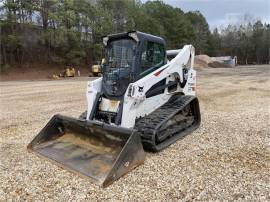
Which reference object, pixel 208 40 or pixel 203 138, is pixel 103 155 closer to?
pixel 203 138

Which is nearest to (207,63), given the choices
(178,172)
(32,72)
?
(32,72)

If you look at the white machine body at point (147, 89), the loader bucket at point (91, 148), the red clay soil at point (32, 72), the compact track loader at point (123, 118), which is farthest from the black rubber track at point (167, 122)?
the red clay soil at point (32, 72)

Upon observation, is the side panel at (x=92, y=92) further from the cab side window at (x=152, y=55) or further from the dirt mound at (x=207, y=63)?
the dirt mound at (x=207, y=63)

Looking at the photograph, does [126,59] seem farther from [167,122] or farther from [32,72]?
[32,72]

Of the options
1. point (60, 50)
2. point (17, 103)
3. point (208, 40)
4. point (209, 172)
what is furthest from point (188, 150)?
point (208, 40)

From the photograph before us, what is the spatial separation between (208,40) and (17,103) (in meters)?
59.8

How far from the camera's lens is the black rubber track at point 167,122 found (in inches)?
195

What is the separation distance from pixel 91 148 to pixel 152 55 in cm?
220

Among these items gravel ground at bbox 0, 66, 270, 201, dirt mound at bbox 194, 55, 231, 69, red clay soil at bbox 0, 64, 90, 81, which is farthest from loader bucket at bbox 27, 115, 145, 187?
dirt mound at bbox 194, 55, 231, 69

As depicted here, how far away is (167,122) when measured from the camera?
560 centimetres

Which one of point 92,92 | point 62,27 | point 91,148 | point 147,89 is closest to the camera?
point 91,148

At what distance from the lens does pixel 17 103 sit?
11531 millimetres

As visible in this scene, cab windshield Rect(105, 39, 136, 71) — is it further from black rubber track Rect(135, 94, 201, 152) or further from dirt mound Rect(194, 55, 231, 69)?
dirt mound Rect(194, 55, 231, 69)

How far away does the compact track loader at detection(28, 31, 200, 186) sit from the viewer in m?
4.39
